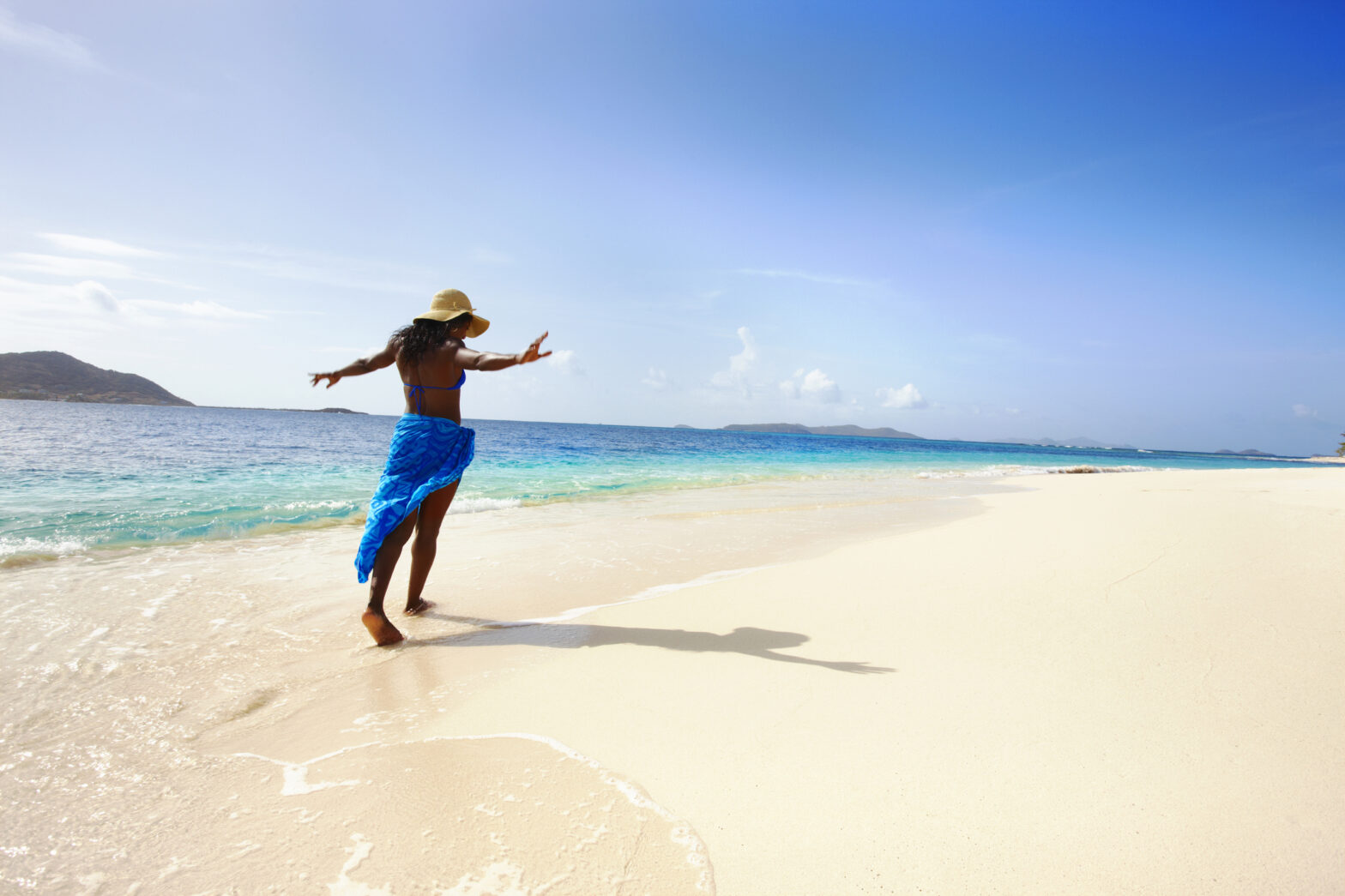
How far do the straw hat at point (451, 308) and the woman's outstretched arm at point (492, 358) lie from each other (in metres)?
0.29

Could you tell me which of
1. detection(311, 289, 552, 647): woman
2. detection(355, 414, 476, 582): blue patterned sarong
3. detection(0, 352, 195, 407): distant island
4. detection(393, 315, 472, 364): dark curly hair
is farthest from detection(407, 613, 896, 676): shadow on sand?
detection(0, 352, 195, 407): distant island

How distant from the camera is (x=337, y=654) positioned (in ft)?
A: 10.5

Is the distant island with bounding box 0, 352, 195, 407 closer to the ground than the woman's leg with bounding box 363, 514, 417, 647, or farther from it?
farther from it

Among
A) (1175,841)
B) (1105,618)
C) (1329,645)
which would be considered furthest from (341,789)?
(1329,645)

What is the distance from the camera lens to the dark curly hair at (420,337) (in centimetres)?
366

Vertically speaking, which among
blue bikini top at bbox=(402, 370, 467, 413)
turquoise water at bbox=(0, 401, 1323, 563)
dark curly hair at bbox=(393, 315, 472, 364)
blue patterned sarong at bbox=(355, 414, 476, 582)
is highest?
dark curly hair at bbox=(393, 315, 472, 364)

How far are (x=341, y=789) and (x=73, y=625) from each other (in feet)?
9.88

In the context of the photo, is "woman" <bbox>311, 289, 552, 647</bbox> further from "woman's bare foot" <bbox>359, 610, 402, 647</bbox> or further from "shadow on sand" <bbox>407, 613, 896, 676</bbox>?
"shadow on sand" <bbox>407, 613, 896, 676</bbox>

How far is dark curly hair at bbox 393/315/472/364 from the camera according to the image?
3664 mm

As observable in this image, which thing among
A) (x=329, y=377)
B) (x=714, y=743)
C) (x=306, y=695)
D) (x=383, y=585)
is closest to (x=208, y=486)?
(x=329, y=377)

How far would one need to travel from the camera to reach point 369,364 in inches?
154

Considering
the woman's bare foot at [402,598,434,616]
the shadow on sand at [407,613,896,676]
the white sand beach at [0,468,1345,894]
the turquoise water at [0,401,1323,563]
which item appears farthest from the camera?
the turquoise water at [0,401,1323,563]

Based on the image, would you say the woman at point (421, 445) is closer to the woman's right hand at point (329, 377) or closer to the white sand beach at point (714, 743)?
the woman's right hand at point (329, 377)

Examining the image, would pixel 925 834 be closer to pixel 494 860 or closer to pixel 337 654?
pixel 494 860
